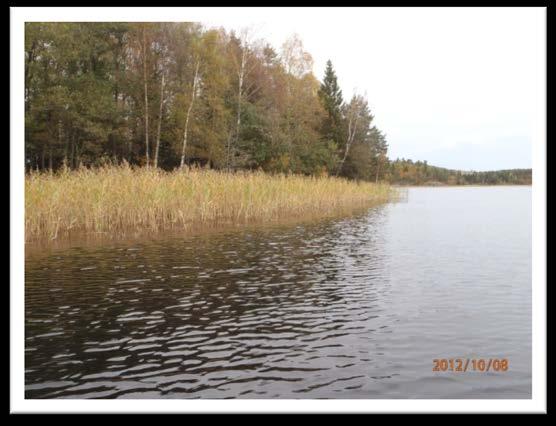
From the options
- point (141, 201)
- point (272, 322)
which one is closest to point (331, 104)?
point (141, 201)

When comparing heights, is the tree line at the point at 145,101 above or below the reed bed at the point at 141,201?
above

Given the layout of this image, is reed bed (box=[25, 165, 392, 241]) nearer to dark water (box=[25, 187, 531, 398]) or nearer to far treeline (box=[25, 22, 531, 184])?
dark water (box=[25, 187, 531, 398])

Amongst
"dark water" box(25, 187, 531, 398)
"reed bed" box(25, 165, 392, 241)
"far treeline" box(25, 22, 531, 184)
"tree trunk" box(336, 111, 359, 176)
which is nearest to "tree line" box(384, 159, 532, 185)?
"tree trunk" box(336, 111, 359, 176)

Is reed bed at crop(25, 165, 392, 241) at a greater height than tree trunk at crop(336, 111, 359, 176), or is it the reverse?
tree trunk at crop(336, 111, 359, 176)

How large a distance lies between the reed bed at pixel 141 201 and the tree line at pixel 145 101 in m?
9.28

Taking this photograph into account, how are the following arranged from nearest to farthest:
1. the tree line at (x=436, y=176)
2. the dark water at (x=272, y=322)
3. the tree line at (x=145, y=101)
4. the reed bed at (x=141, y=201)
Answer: the dark water at (x=272, y=322), the reed bed at (x=141, y=201), the tree line at (x=145, y=101), the tree line at (x=436, y=176)

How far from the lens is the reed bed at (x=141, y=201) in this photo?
13352 millimetres

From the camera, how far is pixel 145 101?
29344mm

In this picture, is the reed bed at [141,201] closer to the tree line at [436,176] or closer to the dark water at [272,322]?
the dark water at [272,322]

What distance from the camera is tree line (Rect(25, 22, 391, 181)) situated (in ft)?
91.6

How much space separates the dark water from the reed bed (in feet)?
8.50

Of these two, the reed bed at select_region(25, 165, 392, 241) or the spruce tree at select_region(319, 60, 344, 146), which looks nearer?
the reed bed at select_region(25, 165, 392, 241)

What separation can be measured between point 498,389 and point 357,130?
142 feet

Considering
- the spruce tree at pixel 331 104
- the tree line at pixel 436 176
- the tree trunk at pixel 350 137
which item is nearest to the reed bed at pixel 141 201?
the tree trunk at pixel 350 137
